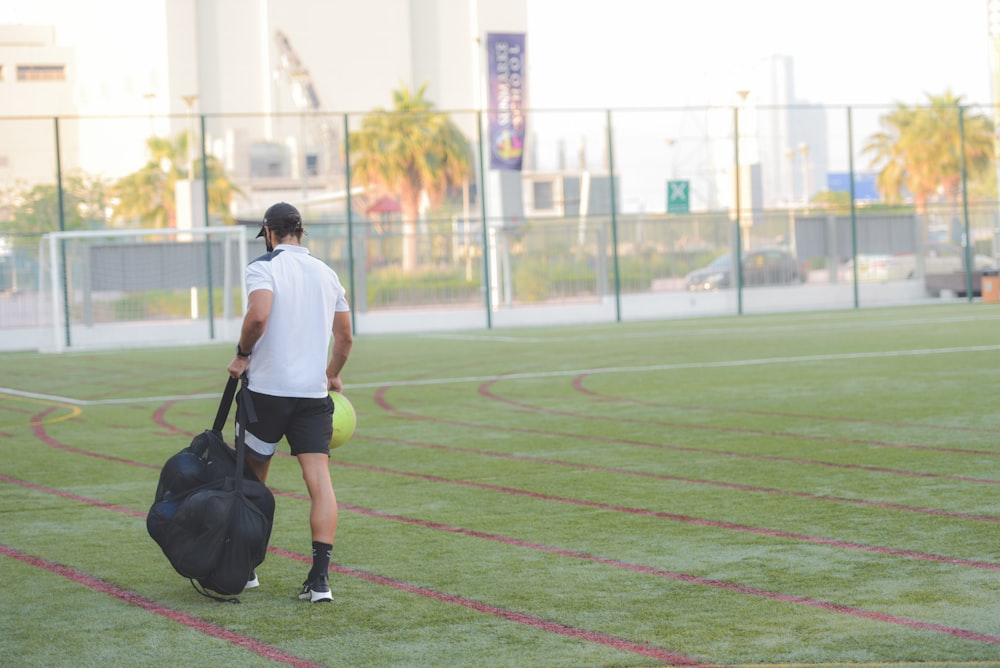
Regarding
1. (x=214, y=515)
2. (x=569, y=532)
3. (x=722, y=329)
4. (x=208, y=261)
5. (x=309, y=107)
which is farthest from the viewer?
(x=309, y=107)

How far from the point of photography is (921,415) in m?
12.9

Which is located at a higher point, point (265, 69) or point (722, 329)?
point (265, 69)

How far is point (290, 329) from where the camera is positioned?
6.51 metres

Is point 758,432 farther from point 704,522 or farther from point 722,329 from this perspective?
point 722,329

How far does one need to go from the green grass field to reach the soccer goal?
46.1 feet

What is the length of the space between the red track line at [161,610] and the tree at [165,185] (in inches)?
1623

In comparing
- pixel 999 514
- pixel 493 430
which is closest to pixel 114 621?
pixel 999 514

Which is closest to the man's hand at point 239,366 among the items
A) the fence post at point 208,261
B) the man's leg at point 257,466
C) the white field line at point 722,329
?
the man's leg at point 257,466

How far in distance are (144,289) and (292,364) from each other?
26.6 m

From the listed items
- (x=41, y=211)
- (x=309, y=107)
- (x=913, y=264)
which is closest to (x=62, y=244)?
(x=41, y=211)

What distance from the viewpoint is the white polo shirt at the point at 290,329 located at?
6469mm

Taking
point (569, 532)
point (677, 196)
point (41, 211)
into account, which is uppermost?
point (677, 196)

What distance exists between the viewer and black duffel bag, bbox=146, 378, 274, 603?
6281mm

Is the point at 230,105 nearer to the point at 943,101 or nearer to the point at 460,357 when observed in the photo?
the point at 943,101
